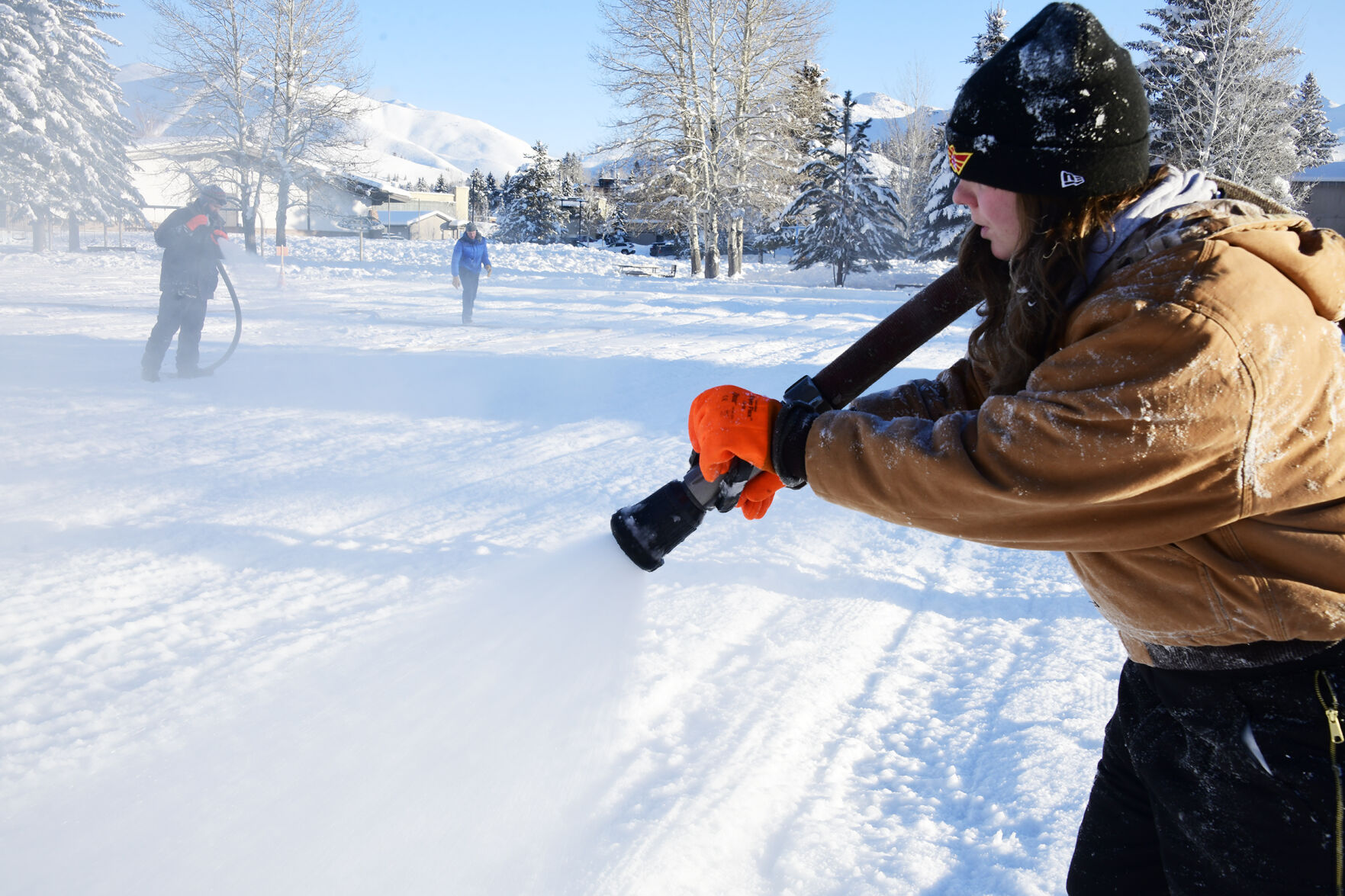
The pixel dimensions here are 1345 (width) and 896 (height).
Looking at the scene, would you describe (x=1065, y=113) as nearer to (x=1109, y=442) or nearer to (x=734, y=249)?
(x=1109, y=442)

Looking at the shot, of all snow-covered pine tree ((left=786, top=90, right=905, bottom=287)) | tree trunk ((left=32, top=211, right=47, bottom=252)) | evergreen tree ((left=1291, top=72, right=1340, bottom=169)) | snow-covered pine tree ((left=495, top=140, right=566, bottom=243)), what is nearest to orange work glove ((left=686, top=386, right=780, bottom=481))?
tree trunk ((left=32, top=211, right=47, bottom=252))

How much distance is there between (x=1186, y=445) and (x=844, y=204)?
3319 cm

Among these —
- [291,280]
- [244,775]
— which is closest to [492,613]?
[244,775]

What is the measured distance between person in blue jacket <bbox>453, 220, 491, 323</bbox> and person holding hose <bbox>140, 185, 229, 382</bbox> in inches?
164

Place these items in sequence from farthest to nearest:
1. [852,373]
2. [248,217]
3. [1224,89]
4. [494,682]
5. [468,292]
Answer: [248,217], [1224,89], [468,292], [494,682], [852,373]

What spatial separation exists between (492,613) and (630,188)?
1102 inches

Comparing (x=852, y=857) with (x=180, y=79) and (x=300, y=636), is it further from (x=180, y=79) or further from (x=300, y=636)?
(x=180, y=79)

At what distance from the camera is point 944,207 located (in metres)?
31.2

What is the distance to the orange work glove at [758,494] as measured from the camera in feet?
5.49

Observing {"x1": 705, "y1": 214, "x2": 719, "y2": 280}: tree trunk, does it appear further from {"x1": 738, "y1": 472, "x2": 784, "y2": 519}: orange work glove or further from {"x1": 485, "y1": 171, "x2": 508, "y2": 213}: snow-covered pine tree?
{"x1": 485, "y1": 171, "x2": 508, "y2": 213}: snow-covered pine tree

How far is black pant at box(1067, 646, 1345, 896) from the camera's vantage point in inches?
43.2

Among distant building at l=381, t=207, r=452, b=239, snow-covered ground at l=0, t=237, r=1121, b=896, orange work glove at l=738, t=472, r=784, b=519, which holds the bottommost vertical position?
snow-covered ground at l=0, t=237, r=1121, b=896

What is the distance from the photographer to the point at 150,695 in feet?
8.29

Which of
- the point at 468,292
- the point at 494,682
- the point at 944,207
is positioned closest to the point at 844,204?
the point at 944,207
